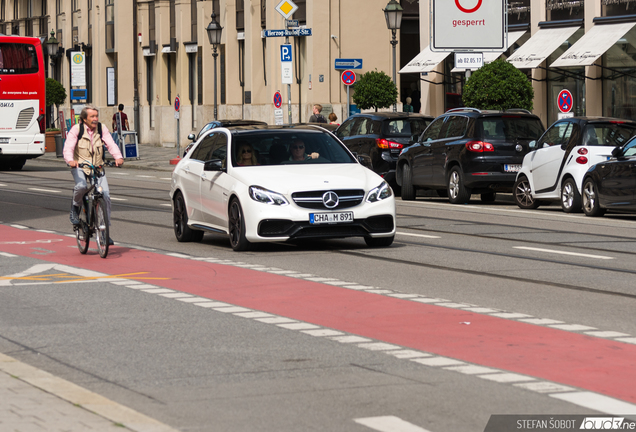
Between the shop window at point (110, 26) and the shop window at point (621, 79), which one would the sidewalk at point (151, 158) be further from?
the shop window at point (621, 79)

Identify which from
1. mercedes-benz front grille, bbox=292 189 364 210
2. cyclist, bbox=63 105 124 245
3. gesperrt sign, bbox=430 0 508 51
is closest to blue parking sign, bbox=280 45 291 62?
gesperrt sign, bbox=430 0 508 51

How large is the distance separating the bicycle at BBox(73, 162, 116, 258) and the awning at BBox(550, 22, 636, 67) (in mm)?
20890

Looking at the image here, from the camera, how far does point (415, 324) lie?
8.77m

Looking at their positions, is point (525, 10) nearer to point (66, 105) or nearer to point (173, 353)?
point (173, 353)

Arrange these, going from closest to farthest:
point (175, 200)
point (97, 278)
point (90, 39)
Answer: point (97, 278) < point (175, 200) < point (90, 39)

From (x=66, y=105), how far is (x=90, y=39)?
279 inches

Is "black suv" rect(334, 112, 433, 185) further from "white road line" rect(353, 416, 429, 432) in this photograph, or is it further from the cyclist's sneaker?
"white road line" rect(353, 416, 429, 432)

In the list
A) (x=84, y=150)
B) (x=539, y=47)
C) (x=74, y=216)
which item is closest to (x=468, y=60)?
(x=539, y=47)

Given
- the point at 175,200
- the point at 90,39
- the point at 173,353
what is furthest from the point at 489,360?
the point at 90,39

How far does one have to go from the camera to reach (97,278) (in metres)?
11.8

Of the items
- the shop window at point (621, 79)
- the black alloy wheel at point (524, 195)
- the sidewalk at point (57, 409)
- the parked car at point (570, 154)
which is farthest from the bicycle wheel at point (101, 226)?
the shop window at point (621, 79)

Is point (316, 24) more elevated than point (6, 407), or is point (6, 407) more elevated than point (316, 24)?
point (316, 24)

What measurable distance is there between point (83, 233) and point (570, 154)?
31.6 ft

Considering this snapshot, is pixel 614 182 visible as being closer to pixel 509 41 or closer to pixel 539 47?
pixel 539 47
